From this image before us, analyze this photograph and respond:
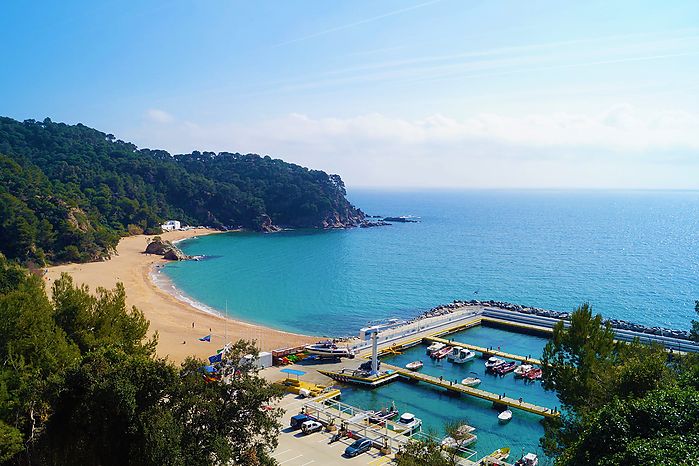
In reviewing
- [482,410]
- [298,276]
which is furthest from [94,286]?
[482,410]

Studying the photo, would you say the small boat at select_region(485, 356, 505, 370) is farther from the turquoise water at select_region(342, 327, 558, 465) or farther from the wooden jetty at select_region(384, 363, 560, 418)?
the wooden jetty at select_region(384, 363, 560, 418)

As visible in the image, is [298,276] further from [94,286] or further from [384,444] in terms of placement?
[384,444]

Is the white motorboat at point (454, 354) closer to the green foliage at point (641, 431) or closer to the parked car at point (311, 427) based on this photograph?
the parked car at point (311, 427)

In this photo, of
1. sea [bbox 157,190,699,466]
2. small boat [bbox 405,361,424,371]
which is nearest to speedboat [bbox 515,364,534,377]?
sea [bbox 157,190,699,466]

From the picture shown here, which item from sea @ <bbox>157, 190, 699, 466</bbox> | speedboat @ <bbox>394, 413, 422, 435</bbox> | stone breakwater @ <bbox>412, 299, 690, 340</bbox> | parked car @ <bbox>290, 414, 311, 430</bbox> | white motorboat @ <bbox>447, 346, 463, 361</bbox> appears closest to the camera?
parked car @ <bbox>290, 414, 311, 430</bbox>

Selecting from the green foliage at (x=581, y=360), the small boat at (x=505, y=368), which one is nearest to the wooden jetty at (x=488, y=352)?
the small boat at (x=505, y=368)

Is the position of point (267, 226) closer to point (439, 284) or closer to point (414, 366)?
point (439, 284)

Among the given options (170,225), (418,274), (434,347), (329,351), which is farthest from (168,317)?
(170,225)
